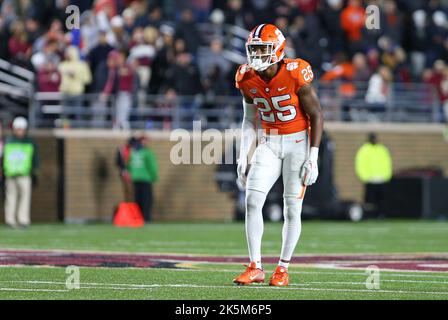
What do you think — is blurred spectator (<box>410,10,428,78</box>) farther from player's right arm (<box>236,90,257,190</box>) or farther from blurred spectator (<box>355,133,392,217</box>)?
player's right arm (<box>236,90,257,190</box>)

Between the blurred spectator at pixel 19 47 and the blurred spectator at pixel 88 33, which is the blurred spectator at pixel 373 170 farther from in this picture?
the blurred spectator at pixel 19 47

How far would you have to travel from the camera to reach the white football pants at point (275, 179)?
29.7 ft

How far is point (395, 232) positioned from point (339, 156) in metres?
6.70

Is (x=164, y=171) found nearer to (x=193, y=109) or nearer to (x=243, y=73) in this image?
(x=193, y=109)

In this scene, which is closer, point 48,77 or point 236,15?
point 48,77

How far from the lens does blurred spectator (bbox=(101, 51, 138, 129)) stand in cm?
2089

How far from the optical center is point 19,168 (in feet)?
63.1

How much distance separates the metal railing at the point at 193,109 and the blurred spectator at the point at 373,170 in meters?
1.37

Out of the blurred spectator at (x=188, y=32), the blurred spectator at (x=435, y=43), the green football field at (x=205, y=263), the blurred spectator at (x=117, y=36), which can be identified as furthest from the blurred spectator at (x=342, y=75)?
the green football field at (x=205, y=263)

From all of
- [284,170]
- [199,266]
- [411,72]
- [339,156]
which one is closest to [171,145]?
[339,156]

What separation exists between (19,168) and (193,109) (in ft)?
13.0

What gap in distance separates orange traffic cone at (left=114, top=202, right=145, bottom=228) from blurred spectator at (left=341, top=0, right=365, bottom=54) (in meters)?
6.37

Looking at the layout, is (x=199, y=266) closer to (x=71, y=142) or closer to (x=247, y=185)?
(x=247, y=185)

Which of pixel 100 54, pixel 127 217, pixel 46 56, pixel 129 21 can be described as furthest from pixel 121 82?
pixel 127 217
